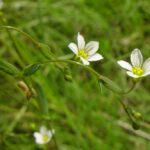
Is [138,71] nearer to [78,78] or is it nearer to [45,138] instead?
[45,138]

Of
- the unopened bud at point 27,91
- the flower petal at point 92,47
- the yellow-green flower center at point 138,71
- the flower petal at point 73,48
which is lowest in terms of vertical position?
the unopened bud at point 27,91

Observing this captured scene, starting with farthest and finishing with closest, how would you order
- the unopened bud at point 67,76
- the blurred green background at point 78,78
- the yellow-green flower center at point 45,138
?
the blurred green background at point 78,78 → the yellow-green flower center at point 45,138 → the unopened bud at point 67,76

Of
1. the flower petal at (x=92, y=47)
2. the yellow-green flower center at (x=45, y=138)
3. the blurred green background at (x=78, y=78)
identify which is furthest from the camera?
the blurred green background at (x=78, y=78)

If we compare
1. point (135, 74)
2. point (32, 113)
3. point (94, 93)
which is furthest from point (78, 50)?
point (94, 93)

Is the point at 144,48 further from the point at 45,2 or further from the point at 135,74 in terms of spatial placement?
the point at 135,74

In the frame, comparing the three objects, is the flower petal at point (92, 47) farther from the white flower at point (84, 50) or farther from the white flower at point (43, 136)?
the white flower at point (43, 136)

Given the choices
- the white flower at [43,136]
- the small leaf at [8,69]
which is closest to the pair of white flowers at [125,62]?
the small leaf at [8,69]

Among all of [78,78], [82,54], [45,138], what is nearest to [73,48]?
[82,54]

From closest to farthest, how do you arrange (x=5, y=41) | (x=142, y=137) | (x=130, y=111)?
(x=130, y=111) < (x=142, y=137) < (x=5, y=41)

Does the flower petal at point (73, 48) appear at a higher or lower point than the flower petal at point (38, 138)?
higher
